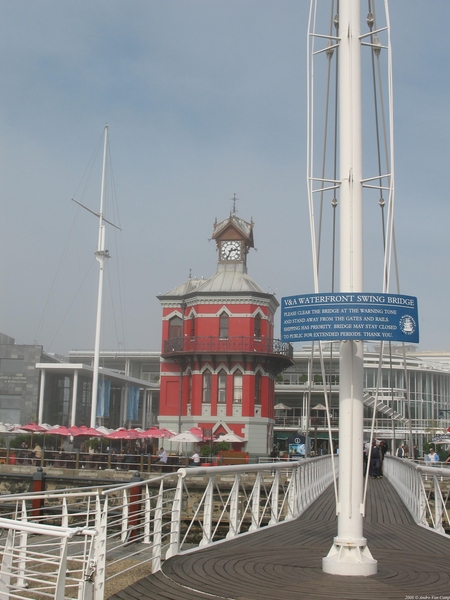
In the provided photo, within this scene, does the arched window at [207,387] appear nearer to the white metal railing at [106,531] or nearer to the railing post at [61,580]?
the white metal railing at [106,531]

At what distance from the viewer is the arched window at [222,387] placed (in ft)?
151

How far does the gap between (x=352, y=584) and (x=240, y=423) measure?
38.1 m

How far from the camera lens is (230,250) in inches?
1986

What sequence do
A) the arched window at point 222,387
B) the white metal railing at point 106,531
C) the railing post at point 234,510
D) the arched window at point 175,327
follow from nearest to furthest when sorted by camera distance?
the white metal railing at point 106,531 → the railing post at point 234,510 → the arched window at point 222,387 → the arched window at point 175,327

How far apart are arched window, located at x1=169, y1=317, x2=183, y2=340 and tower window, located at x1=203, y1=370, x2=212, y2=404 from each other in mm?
3932

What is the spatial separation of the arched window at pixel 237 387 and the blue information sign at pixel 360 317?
37.2 meters

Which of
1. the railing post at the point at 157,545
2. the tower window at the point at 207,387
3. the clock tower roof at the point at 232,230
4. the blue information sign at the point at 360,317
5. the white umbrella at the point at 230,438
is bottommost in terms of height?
the railing post at the point at 157,545

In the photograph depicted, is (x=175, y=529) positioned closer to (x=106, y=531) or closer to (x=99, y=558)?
(x=106, y=531)

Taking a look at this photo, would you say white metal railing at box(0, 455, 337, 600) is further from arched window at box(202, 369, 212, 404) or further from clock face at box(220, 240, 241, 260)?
clock face at box(220, 240, 241, 260)

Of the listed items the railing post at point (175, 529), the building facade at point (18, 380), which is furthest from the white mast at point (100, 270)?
the railing post at point (175, 529)

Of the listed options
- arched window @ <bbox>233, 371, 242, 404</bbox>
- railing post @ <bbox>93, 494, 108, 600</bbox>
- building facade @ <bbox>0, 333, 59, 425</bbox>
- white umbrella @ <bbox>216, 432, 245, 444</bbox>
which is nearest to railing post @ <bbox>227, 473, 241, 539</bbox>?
railing post @ <bbox>93, 494, 108, 600</bbox>

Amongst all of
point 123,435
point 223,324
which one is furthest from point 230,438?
point 223,324

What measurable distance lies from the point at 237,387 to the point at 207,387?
2017 mm

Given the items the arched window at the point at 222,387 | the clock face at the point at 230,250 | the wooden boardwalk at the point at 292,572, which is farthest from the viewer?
the clock face at the point at 230,250
